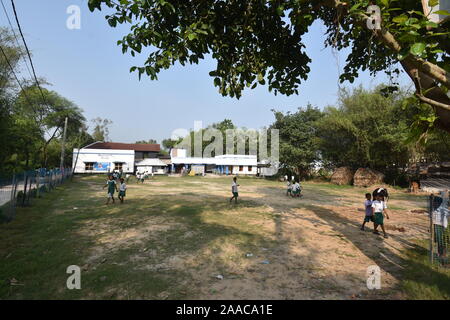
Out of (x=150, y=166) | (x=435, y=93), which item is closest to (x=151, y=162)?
(x=150, y=166)

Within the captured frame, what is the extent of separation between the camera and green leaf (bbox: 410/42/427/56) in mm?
2246

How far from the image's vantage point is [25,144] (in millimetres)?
20266

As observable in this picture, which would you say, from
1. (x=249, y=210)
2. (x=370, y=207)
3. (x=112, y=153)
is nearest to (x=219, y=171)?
(x=112, y=153)

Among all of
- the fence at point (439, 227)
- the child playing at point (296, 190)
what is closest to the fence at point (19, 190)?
the fence at point (439, 227)

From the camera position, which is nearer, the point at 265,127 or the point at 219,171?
the point at 265,127

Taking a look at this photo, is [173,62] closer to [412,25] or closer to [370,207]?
[412,25]

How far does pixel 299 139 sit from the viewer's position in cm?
3391

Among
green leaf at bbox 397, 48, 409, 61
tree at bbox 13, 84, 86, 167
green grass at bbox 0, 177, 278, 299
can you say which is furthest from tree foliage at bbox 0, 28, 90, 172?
green leaf at bbox 397, 48, 409, 61

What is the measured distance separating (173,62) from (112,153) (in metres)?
36.6

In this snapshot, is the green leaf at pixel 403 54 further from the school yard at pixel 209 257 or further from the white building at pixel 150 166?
the white building at pixel 150 166

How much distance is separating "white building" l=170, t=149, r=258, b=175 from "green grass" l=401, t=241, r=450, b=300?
39.6 metres

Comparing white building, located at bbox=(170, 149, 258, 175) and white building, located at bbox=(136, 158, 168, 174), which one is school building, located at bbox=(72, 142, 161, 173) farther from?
white building, located at bbox=(170, 149, 258, 175)

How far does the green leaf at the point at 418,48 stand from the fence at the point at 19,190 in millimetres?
11138
